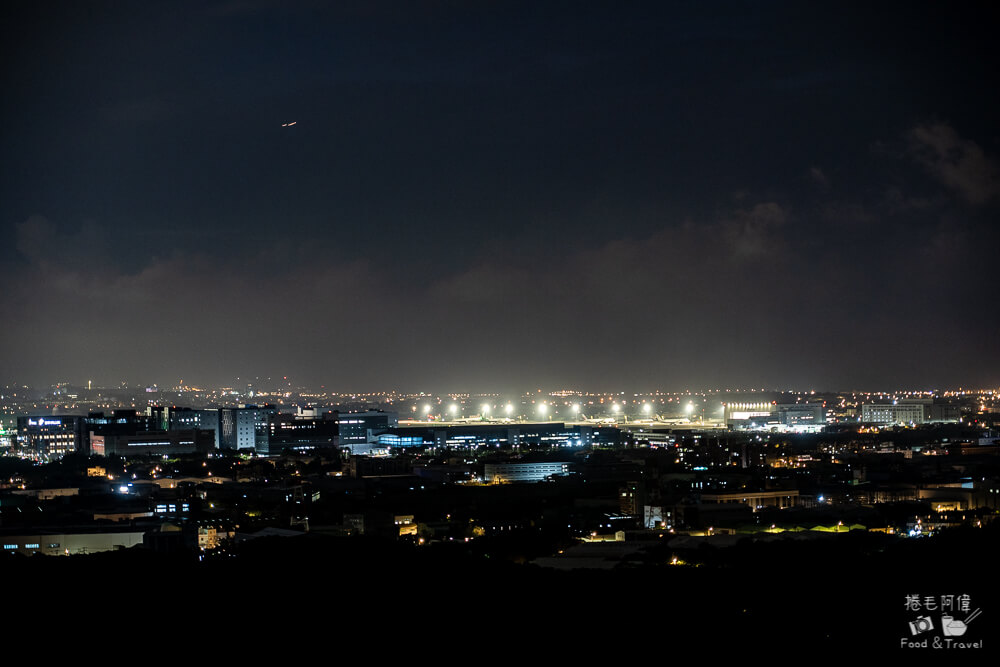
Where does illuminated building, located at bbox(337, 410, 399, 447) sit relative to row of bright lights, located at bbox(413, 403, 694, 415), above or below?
below

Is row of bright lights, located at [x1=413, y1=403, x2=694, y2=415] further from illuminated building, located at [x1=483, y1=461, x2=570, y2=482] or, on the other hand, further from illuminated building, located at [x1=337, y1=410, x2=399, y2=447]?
illuminated building, located at [x1=483, y1=461, x2=570, y2=482]

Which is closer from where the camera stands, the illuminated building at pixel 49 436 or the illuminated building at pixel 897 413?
the illuminated building at pixel 49 436

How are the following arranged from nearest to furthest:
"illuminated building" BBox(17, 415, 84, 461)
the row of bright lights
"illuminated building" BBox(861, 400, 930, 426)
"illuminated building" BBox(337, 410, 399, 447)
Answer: "illuminated building" BBox(17, 415, 84, 461) → "illuminated building" BBox(337, 410, 399, 447) → "illuminated building" BBox(861, 400, 930, 426) → the row of bright lights

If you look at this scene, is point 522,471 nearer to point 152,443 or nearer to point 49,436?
point 152,443

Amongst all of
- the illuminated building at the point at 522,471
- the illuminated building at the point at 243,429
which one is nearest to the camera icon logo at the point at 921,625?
the illuminated building at the point at 522,471

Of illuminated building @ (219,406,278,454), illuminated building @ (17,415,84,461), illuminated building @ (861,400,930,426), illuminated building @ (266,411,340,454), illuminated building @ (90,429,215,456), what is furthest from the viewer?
illuminated building @ (861,400,930,426)

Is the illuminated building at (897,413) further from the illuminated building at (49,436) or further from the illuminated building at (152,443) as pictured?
the illuminated building at (49,436)

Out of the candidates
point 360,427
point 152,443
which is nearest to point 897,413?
point 360,427

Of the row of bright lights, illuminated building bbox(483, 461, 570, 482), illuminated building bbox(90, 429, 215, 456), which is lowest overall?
illuminated building bbox(483, 461, 570, 482)

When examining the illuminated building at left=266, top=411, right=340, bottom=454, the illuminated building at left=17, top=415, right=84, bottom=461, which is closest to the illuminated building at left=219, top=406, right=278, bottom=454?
the illuminated building at left=266, top=411, right=340, bottom=454
